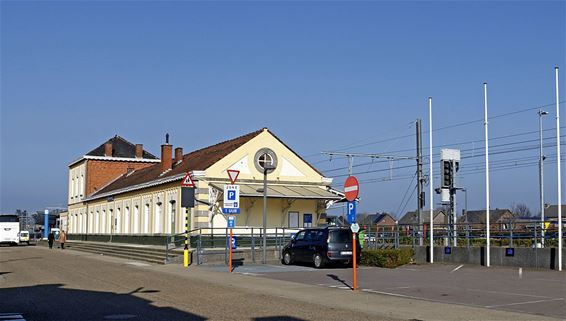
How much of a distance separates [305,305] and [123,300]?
401 cm

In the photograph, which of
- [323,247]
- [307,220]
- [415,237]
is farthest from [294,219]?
[323,247]

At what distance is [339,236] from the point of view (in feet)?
84.1

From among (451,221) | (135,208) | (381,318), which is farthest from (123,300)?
(135,208)

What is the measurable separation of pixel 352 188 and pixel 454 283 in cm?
455

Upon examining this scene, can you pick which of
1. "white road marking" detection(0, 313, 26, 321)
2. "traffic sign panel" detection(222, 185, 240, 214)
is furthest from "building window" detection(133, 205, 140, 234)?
"white road marking" detection(0, 313, 26, 321)

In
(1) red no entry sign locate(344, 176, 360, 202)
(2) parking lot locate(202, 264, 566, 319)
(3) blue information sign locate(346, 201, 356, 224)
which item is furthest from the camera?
(3) blue information sign locate(346, 201, 356, 224)

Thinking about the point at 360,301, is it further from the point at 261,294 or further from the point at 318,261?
the point at 318,261

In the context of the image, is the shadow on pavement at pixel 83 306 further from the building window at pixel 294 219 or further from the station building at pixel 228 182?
the building window at pixel 294 219

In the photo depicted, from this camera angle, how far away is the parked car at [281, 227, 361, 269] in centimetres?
2525

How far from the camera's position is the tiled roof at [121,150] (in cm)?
6275

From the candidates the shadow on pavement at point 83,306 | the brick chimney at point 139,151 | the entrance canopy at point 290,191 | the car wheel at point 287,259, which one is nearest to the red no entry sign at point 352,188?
the shadow on pavement at point 83,306

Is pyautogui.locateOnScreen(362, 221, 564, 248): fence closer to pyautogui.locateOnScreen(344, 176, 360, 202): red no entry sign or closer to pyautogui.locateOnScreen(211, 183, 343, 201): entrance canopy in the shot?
pyautogui.locateOnScreen(211, 183, 343, 201): entrance canopy

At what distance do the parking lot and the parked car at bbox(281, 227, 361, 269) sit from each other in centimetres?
44

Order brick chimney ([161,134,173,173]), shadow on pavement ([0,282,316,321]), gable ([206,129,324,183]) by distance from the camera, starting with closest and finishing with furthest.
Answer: shadow on pavement ([0,282,316,321]), gable ([206,129,324,183]), brick chimney ([161,134,173,173])
